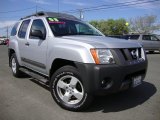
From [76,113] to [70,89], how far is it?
46 cm

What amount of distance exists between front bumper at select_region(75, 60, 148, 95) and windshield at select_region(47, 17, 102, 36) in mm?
1399

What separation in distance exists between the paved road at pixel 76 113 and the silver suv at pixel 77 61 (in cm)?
27

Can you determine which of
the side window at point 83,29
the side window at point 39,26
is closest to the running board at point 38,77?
the side window at point 39,26

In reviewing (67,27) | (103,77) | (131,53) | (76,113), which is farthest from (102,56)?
(67,27)

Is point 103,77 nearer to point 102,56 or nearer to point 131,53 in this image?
point 102,56

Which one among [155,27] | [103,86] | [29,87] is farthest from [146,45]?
[155,27]

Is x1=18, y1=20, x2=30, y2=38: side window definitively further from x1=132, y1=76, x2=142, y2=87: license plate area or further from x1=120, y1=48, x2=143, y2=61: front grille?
x1=132, y1=76, x2=142, y2=87: license plate area

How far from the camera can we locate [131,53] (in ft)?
14.8

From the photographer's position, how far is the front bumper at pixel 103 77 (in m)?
3.92

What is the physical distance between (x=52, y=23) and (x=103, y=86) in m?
2.11

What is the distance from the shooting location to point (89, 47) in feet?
13.2

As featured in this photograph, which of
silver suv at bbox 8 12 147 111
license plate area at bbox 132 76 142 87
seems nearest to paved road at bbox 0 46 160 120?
silver suv at bbox 8 12 147 111

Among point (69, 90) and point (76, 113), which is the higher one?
point (69, 90)

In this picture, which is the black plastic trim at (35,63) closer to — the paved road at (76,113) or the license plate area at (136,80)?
the paved road at (76,113)
